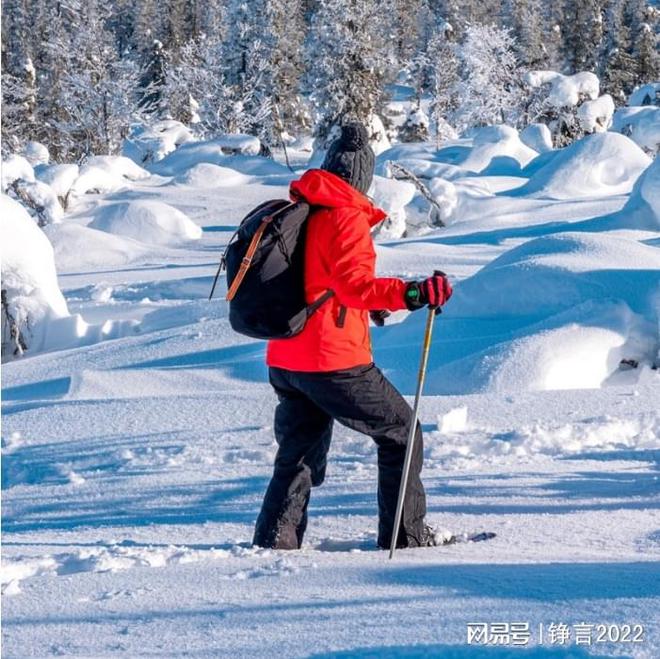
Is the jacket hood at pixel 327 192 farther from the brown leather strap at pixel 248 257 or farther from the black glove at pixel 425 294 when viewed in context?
the black glove at pixel 425 294

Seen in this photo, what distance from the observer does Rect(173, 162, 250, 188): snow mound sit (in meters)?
27.8

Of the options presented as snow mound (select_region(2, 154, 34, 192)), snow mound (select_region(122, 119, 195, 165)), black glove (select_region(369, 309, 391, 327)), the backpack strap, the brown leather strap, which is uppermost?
the brown leather strap

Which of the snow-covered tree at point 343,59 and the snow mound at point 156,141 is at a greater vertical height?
the snow-covered tree at point 343,59

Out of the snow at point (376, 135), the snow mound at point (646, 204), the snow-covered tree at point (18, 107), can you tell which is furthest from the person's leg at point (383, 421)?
the snow at point (376, 135)

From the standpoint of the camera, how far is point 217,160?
33.0 meters

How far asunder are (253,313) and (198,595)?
3.08 ft

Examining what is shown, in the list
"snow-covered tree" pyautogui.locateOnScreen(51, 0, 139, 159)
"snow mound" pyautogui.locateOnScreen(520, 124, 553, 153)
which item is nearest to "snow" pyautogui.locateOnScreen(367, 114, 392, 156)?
"snow mound" pyautogui.locateOnScreen(520, 124, 553, 153)

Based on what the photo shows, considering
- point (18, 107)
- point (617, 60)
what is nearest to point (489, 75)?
point (617, 60)

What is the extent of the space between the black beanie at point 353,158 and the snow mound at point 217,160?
1093 inches

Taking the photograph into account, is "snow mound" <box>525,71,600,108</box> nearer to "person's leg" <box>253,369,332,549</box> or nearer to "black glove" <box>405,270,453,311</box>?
"person's leg" <box>253,369,332,549</box>

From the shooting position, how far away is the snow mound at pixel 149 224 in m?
19.4

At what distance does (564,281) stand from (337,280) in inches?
182

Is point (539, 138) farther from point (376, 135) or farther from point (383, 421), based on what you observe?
point (383, 421)

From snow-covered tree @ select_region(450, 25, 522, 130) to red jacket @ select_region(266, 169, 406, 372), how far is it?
1486 inches
